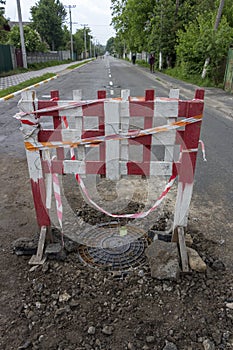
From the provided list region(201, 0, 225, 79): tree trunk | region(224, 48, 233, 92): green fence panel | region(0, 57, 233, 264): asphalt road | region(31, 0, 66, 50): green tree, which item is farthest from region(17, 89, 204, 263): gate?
region(31, 0, 66, 50): green tree

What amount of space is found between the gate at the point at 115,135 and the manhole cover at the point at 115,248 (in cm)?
43

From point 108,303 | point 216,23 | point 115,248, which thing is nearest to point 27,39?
point 216,23

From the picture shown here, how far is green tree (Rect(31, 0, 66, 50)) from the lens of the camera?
61281 mm

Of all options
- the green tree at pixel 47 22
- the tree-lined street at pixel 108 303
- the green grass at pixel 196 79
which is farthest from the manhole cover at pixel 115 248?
the green tree at pixel 47 22

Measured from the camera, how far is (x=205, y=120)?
29.0 feet

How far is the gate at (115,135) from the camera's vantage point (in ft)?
8.05

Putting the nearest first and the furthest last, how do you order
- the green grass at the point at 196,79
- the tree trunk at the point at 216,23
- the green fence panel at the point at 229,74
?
1. the green fence panel at the point at 229,74
2. the tree trunk at the point at 216,23
3. the green grass at the point at 196,79

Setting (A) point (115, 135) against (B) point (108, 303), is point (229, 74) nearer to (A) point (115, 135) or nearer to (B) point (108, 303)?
(A) point (115, 135)

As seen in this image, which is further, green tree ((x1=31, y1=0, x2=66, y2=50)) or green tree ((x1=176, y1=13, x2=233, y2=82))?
green tree ((x1=31, y1=0, x2=66, y2=50))

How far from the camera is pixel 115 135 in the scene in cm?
256

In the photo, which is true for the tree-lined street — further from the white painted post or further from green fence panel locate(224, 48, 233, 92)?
green fence panel locate(224, 48, 233, 92)

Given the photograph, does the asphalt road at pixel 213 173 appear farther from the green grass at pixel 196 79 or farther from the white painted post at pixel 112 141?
the green grass at pixel 196 79

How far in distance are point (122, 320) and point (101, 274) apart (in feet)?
1.69

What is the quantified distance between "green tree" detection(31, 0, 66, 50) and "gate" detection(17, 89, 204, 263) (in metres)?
67.7
